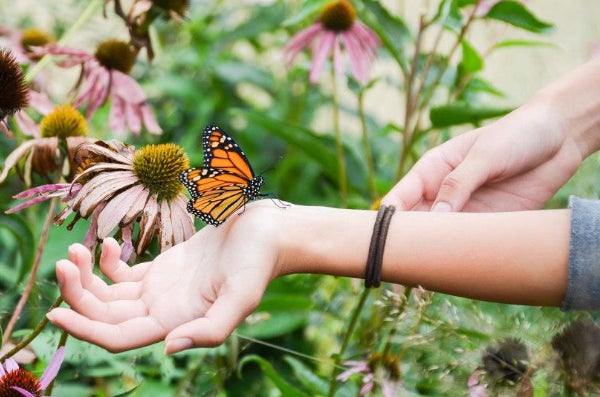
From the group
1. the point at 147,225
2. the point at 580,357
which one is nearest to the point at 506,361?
the point at 580,357

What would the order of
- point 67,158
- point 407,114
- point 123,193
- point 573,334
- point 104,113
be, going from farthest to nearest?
point 104,113, point 407,114, point 67,158, point 123,193, point 573,334

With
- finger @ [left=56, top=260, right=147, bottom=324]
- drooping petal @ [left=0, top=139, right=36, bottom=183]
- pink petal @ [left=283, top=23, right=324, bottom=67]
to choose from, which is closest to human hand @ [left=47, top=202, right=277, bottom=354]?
finger @ [left=56, top=260, right=147, bottom=324]

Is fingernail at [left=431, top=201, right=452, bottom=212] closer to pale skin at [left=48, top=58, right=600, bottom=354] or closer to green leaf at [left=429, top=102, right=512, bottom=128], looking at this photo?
pale skin at [left=48, top=58, right=600, bottom=354]

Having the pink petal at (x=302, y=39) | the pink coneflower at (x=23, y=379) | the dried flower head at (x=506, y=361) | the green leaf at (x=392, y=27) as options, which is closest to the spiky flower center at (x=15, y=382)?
the pink coneflower at (x=23, y=379)

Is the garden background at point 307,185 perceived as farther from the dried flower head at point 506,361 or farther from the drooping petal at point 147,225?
the drooping petal at point 147,225

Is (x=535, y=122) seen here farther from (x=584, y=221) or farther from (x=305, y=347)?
(x=305, y=347)

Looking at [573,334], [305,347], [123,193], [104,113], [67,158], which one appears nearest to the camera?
[573,334]

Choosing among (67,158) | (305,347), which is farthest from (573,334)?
(305,347)
